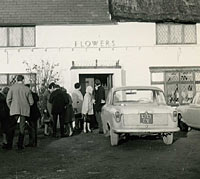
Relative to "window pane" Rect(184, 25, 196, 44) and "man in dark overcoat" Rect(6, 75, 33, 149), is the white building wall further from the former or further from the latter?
"man in dark overcoat" Rect(6, 75, 33, 149)

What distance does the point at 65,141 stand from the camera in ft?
37.6

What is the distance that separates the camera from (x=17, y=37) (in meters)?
18.6

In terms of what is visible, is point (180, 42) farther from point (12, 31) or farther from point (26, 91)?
point (26, 91)

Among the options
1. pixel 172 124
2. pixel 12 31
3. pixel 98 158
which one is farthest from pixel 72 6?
pixel 98 158

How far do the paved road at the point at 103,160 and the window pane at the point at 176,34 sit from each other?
27.0 feet

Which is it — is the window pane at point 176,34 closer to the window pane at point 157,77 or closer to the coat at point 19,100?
the window pane at point 157,77

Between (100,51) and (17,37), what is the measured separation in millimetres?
4032

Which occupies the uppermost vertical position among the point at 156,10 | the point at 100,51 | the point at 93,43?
the point at 93,43

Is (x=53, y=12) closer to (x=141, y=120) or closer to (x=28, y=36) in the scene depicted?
(x=28, y=36)

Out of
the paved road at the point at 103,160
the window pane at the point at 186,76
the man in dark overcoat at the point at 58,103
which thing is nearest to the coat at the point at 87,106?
the man in dark overcoat at the point at 58,103

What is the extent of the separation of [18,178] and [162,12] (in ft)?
17.2

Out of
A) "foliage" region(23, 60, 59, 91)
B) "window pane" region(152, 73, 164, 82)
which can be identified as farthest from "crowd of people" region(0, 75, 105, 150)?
"window pane" region(152, 73, 164, 82)

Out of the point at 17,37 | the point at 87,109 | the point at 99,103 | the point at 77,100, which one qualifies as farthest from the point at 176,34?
the point at 17,37

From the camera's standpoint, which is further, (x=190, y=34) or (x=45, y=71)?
(x=190, y=34)
